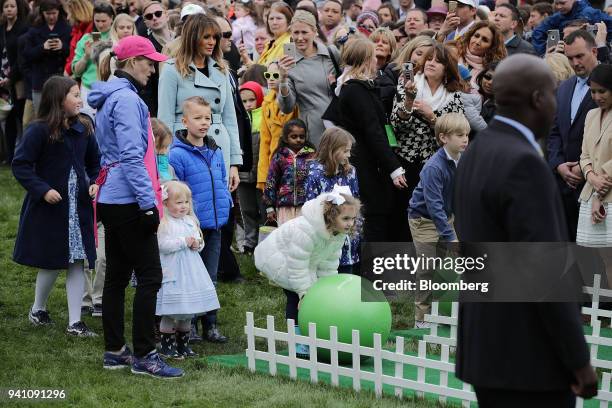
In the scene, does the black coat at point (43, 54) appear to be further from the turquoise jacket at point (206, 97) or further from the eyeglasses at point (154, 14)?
the turquoise jacket at point (206, 97)

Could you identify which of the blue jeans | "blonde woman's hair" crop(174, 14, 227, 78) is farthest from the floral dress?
"blonde woman's hair" crop(174, 14, 227, 78)

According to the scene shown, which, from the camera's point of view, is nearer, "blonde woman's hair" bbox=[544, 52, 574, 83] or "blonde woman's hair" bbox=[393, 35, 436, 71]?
"blonde woman's hair" bbox=[393, 35, 436, 71]

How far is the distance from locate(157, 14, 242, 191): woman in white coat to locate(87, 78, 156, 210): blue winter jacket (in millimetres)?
1680

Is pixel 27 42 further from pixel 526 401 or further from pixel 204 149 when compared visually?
pixel 526 401

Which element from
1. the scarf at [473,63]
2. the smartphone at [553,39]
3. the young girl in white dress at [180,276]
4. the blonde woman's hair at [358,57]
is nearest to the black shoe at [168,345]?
the young girl in white dress at [180,276]

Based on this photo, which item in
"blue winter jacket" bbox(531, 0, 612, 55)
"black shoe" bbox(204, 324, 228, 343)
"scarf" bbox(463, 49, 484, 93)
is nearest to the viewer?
"black shoe" bbox(204, 324, 228, 343)

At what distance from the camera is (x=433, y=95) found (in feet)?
31.6

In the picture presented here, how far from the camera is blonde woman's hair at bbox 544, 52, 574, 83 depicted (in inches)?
399

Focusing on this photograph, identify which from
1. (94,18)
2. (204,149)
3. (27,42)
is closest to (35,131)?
(204,149)

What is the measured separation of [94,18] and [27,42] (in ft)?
7.57

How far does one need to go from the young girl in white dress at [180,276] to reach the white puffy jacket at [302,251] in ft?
1.50

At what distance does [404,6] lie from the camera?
15.0 m

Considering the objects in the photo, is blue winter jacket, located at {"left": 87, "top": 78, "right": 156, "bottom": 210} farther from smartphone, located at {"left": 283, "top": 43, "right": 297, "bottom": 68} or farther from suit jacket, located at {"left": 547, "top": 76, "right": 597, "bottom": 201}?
suit jacket, located at {"left": 547, "top": 76, "right": 597, "bottom": 201}

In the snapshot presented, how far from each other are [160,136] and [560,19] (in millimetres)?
5554
